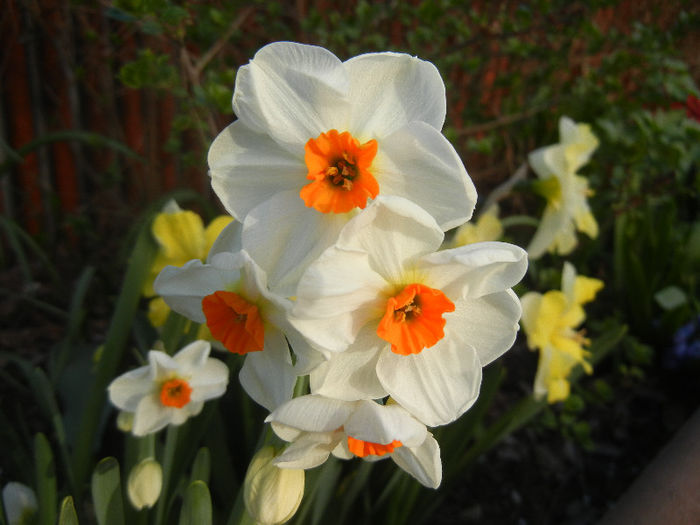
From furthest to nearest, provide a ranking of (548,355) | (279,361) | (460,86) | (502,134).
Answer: (460,86), (502,134), (548,355), (279,361)

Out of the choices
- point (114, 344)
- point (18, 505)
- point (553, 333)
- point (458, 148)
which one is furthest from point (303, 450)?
point (458, 148)

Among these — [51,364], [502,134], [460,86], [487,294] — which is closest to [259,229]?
[487,294]

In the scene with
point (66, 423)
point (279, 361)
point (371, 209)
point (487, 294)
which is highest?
point (371, 209)

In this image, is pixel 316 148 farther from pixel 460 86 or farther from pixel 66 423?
pixel 460 86

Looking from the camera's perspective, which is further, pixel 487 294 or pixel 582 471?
pixel 582 471

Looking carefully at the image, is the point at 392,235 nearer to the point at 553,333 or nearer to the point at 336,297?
the point at 336,297

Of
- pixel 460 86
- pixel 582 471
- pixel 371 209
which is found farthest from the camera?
pixel 460 86

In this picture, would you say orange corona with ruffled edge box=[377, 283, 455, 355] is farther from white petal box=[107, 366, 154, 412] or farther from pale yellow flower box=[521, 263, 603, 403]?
pale yellow flower box=[521, 263, 603, 403]

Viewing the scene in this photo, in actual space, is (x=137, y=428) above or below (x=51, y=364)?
above

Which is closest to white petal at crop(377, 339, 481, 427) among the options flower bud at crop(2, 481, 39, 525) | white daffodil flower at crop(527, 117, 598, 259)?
flower bud at crop(2, 481, 39, 525)
